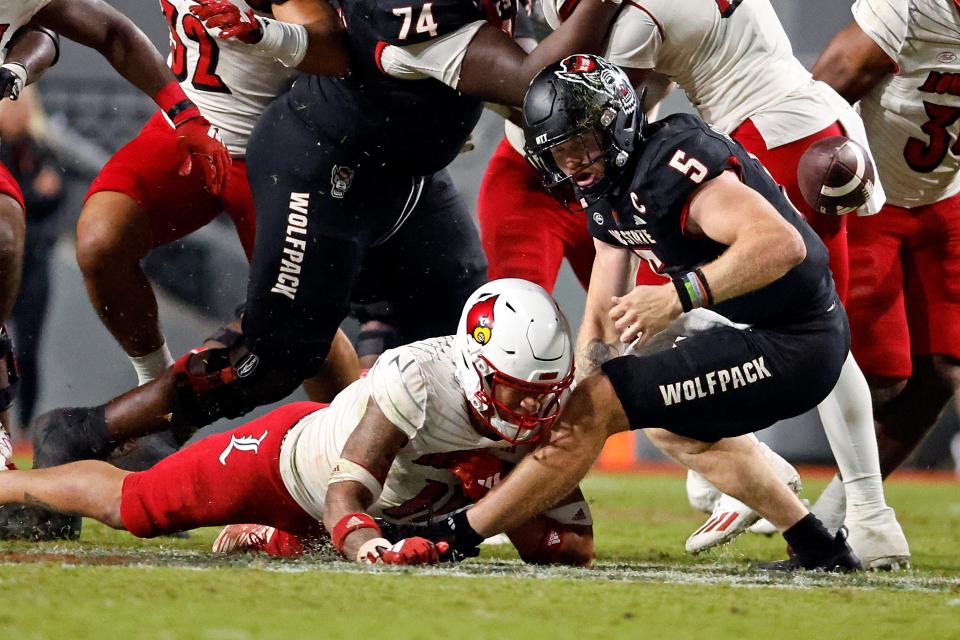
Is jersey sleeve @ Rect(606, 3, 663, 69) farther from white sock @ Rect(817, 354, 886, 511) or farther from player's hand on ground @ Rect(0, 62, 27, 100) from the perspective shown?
player's hand on ground @ Rect(0, 62, 27, 100)

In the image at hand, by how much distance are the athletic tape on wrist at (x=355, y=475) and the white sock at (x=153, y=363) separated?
1584 millimetres

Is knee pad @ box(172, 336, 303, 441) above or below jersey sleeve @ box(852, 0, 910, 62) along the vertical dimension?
below

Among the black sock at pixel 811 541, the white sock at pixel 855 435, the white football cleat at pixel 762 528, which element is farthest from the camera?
the white football cleat at pixel 762 528

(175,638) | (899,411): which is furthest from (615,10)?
(175,638)

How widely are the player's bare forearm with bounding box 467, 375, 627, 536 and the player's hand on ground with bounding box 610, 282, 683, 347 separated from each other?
0.26 m

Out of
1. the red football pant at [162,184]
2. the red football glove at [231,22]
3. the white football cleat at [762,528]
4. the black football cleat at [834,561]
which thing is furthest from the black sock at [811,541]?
the red football pant at [162,184]

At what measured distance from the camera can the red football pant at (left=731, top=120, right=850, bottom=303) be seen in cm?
394

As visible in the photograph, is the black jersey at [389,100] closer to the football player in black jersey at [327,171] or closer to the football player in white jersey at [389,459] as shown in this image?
the football player in black jersey at [327,171]

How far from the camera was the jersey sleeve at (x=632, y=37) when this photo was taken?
3.78 metres

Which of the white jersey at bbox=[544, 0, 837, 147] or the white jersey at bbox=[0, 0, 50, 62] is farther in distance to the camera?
the white jersey at bbox=[0, 0, 50, 62]

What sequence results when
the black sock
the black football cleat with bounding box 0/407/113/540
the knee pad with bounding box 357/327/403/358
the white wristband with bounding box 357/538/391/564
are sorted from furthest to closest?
the knee pad with bounding box 357/327/403/358, the black football cleat with bounding box 0/407/113/540, the black sock, the white wristband with bounding box 357/538/391/564

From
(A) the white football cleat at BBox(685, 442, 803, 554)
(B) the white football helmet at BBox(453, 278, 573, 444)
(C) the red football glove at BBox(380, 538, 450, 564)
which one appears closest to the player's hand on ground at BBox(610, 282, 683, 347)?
(B) the white football helmet at BBox(453, 278, 573, 444)

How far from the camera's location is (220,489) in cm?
331

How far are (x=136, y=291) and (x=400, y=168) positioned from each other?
0.93 m
